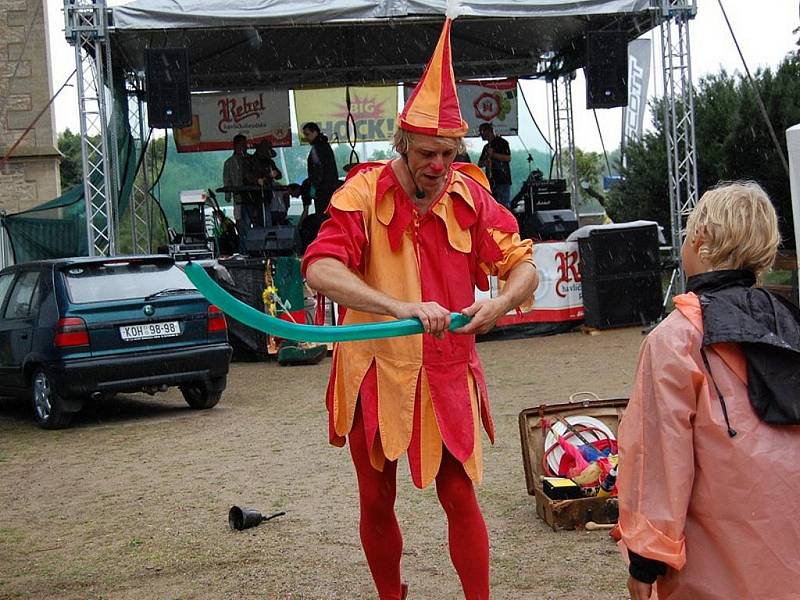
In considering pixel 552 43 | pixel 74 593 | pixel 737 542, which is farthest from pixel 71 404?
pixel 552 43

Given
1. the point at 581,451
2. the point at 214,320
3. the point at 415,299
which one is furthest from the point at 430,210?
the point at 214,320

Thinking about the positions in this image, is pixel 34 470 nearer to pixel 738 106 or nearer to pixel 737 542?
pixel 737 542

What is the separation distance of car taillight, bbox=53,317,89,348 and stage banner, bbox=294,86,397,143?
10769 mm

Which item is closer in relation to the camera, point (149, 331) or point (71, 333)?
point (71, 333)

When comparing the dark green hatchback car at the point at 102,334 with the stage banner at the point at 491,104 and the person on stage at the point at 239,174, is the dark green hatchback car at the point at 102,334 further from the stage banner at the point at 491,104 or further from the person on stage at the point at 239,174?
the stage banner at the point at 491,104

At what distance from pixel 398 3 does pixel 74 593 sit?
32.6 feet

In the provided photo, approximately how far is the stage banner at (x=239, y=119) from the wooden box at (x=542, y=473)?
14.1 meters

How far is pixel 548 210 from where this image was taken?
15961mm

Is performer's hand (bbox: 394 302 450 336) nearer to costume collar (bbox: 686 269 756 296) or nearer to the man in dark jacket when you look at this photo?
costume collar (bbox: 686 269 756 296)

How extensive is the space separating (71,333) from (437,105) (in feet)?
20.6

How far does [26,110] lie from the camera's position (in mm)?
24297

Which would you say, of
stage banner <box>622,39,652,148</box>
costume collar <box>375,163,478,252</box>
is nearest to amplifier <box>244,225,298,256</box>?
stage banner <box>622,39,652,148</box>

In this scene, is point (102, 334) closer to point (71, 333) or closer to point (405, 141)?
point (71, 333)

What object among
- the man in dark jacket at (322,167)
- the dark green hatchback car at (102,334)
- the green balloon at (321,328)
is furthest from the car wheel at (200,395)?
the green balloon at (321,328)
